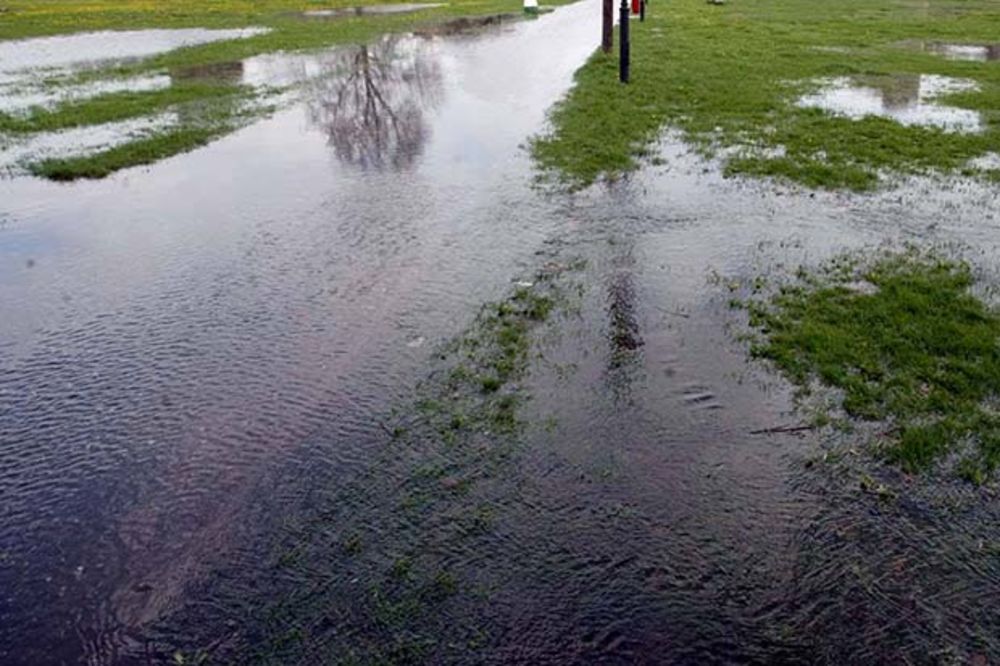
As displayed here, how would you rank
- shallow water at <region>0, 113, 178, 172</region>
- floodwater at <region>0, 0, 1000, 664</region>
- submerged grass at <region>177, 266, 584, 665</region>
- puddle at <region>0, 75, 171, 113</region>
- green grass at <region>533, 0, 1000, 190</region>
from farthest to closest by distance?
puddle at <region>0, 75, 171, 113</region>
shallow water at <region>0, 113, 178, 172</region>
green grass at <region>533, 0, 1000, 190</region>
floodwater at <region>0, 0, 1000, 664</region>
submerged grass at <region>177, 266, 584, 665</region>

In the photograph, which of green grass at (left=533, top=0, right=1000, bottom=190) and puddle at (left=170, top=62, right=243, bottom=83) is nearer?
green grass at (left=533, top=0, right=1000, bottom=190)

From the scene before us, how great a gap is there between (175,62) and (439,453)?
24.8m

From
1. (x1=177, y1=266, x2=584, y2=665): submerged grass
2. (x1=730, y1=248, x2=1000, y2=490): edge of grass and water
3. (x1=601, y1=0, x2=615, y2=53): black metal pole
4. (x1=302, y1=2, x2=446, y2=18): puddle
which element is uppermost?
(x1=302, y1=2, x2=446, y2=18): puddle

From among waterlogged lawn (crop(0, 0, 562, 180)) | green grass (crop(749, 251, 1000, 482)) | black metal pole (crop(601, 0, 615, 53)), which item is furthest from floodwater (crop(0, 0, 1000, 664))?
black metal pole (crop(601, 0, 615, 53))

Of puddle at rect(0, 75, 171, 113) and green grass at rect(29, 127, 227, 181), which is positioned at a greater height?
puddle at rect(0, 75, 171, 113)

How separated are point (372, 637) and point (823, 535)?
2923mm

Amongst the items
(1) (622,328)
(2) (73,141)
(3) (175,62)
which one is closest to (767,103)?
(1) (622,328)

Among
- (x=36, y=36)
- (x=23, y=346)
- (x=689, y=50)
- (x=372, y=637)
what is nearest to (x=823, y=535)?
(x=372, y=637)

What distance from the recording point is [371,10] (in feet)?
147

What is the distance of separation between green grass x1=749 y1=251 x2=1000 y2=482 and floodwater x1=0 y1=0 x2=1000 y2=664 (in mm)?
401

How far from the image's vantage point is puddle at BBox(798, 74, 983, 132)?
16378 mm

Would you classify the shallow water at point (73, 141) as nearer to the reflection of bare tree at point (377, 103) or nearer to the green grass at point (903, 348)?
the reflection of bare tree at point (377, 103)

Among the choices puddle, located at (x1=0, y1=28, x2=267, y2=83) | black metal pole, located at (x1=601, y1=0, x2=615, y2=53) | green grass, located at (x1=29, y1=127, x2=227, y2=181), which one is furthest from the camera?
puddle, located at (x1=0, y1=28, x2=267, y2=83)

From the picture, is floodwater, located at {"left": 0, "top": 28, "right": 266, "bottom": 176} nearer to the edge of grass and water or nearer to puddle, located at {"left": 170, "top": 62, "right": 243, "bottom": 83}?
puddle, located at {"left": 170, "top": 62, "right": 243, "bottom": 83}
